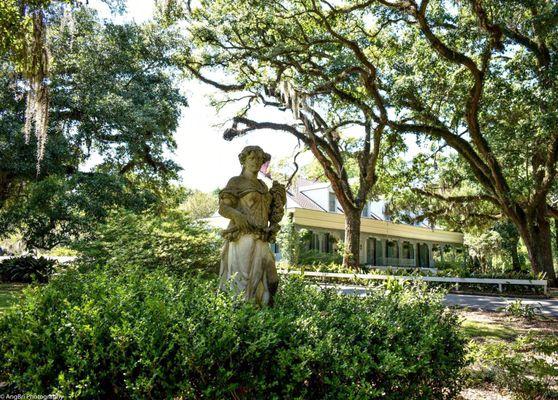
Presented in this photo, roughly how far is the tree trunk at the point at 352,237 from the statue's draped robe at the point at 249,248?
53.2ft

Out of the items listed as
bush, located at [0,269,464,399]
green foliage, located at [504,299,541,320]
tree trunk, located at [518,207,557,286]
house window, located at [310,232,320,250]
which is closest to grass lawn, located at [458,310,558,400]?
bush, located at [0,269,464,399]

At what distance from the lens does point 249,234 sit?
16.1 ft

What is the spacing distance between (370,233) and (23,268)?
26112 mm

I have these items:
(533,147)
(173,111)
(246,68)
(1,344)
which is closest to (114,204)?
(173,111)

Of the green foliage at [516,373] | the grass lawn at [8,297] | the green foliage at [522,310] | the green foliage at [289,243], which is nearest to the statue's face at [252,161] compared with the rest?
the grass lawn at [8,297]

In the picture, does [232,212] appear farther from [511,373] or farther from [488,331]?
[488,331]

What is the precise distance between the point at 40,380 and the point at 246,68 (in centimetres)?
1765

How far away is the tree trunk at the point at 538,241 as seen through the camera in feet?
61.5

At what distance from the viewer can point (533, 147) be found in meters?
15.8

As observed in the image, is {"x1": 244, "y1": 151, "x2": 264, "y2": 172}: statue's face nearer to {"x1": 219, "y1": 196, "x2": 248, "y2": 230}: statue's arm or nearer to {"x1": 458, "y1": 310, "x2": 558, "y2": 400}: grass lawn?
{"x1": 219, "y1": 196, "x2": 248, "y2": 230}: statue's arm

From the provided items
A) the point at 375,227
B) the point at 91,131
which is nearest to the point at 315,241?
the point at 375,227

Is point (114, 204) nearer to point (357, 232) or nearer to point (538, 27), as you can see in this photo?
point (357, 232)

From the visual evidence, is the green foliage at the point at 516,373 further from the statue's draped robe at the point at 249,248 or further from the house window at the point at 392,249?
the house window at the point at 392,249

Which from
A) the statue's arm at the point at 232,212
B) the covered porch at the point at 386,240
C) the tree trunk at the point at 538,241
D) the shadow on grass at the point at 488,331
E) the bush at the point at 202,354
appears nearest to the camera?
the bush at the point at 202,354
